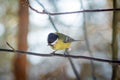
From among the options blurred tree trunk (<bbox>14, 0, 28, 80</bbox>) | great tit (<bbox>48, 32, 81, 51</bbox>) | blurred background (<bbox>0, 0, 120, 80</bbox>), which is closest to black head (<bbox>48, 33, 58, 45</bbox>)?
great tit (<bbox>48, 32, 81, 51</bbox>)

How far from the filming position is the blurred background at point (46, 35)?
1.36 metres

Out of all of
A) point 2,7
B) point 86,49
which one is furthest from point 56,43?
point 2,7

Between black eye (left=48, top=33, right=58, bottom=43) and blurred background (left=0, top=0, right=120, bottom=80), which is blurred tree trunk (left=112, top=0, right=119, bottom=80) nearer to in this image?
blurred background (left=0, top=0, right=120, bottom=80)

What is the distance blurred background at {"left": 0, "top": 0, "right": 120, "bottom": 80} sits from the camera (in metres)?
1.36

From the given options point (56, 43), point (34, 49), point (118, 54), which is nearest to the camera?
point (56, 43)

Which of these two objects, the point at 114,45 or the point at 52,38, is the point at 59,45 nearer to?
the point at 52,38

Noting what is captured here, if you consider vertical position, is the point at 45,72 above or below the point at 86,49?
below

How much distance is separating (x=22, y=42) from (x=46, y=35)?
6.1 inches

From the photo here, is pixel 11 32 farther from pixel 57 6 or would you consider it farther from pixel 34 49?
pixel 57 6

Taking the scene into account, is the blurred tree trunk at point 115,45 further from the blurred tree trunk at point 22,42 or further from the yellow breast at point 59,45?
the blurred tree trunk at point 22,42

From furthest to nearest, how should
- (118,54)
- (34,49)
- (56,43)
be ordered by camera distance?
(34,49) → (118,54) → (56,43)

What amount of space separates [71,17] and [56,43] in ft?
1.22

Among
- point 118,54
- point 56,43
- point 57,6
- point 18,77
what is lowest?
point 18,77

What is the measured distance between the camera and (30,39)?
57.9 inches
